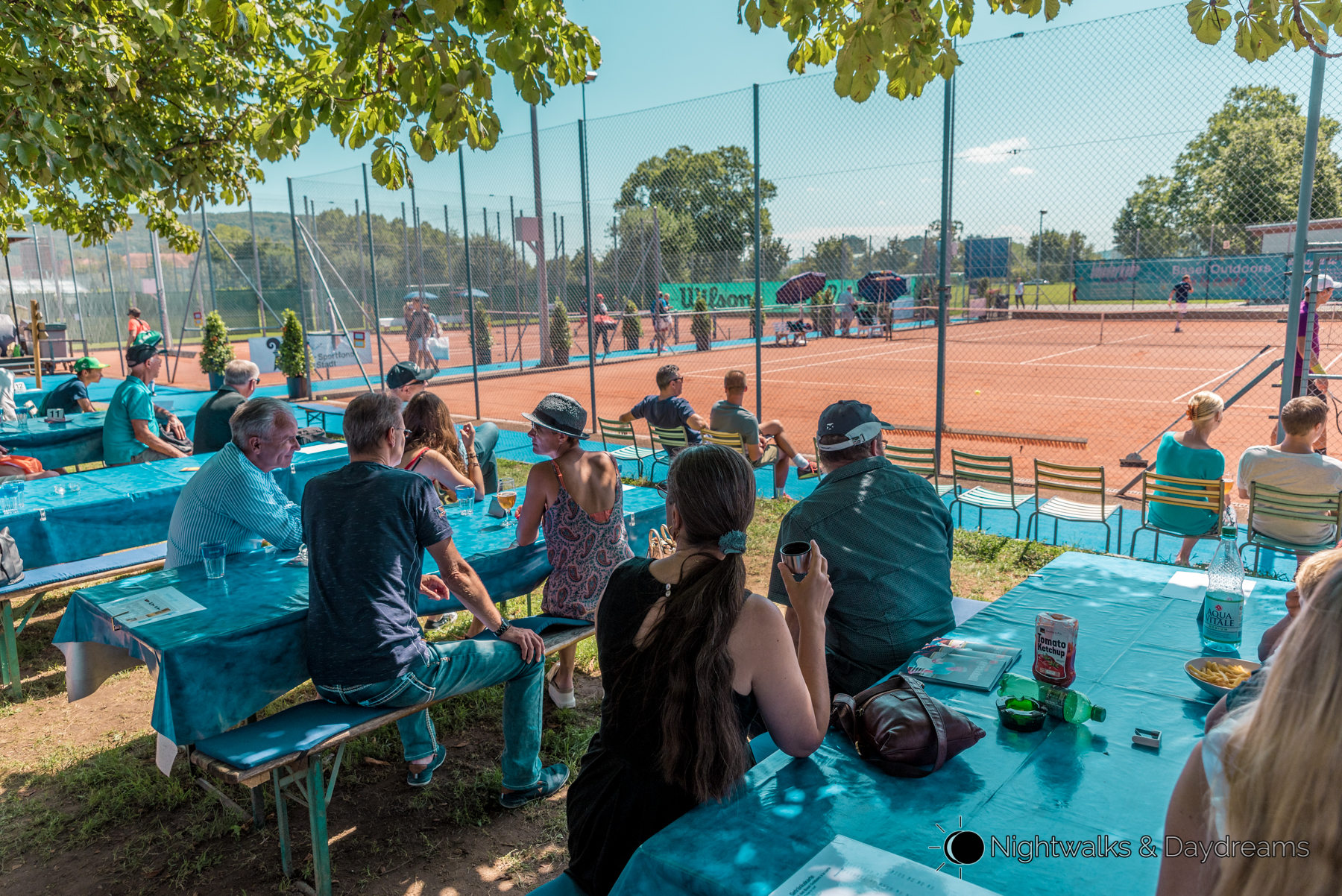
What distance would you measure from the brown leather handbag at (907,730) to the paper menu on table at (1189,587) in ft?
4.80

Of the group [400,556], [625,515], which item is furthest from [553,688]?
[400,556]

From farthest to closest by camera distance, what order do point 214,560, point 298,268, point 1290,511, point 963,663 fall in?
point 298,268, point 1290,511, point 214,560, point 963,663

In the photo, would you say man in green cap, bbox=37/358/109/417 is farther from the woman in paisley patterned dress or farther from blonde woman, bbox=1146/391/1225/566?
blonde woman, bbox=1146/391/1225/566

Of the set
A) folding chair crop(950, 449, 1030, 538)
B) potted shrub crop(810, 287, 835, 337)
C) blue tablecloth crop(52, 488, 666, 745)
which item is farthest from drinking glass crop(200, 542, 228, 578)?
potted shrub crop(810, 287, 835, 337)

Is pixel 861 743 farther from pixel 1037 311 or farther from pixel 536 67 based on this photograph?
pixel 1037 311

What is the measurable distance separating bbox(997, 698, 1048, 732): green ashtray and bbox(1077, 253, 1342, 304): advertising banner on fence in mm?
5896

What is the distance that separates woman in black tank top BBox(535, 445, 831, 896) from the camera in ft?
6.07

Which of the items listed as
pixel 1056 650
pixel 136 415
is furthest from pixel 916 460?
pixel 136 415

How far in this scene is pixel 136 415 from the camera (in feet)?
23.1

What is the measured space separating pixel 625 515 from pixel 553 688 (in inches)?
37.8

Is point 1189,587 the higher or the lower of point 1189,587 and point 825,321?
the lower

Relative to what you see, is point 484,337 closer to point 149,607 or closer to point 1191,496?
point 1191,496

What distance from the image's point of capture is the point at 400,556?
3016 mm

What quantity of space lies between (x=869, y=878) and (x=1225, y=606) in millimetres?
1663
